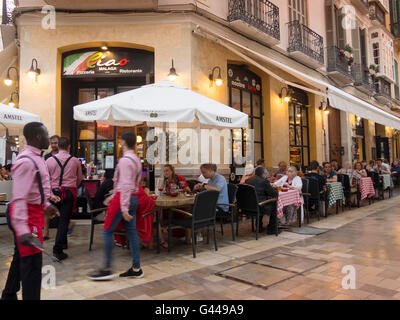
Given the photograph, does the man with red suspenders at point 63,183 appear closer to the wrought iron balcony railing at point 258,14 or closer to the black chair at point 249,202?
the black chair at point 249,202

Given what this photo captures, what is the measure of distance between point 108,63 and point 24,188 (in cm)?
678

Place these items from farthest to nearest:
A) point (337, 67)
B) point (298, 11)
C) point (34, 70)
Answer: point (337, 67), point (298, 11), point (34, 70)

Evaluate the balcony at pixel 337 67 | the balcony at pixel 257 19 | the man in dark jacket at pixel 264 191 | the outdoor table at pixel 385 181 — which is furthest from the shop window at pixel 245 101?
the balcony at pixel 337 67

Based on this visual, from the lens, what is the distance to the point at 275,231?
20.9ft

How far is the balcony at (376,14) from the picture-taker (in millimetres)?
19062

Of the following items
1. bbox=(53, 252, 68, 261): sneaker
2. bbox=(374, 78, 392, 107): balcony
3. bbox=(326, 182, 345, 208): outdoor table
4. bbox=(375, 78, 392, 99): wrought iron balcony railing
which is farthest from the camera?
bbox=(375, 78, 392, 99): wrought iron balcony railing

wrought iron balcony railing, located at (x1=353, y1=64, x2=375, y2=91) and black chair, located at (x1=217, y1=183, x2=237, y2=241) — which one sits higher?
wrought iron balcony railing, located at (x1=353, y1=64, x2=375, y2=91)

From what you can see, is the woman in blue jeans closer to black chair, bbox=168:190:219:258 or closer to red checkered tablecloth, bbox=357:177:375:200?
black chair, bbox=168:190:219:258

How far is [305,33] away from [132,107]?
10.3 m

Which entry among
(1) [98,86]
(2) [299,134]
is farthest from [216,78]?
(2) [299,134]

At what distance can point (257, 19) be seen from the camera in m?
9.80

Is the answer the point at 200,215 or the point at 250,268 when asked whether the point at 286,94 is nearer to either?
the point at 200,215

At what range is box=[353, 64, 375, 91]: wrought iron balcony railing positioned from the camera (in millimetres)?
16750

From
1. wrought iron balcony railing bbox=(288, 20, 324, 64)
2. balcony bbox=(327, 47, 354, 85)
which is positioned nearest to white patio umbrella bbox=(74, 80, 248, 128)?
wrought iron balcony railing bbox=(288, 20, 324, 64)
